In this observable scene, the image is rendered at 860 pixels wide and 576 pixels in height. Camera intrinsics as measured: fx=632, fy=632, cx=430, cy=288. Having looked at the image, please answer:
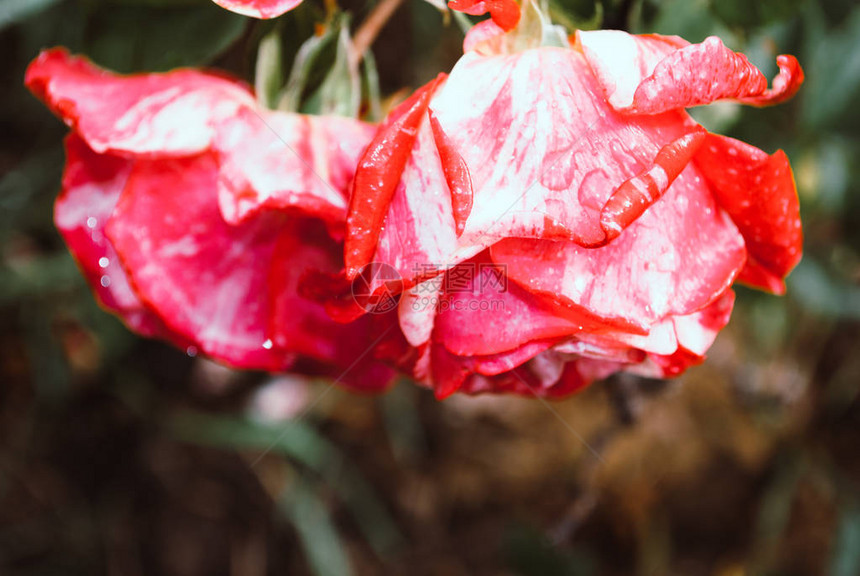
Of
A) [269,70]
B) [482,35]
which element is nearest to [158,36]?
[269,70]

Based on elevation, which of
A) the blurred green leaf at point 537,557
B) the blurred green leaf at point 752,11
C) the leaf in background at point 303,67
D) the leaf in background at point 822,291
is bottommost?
the blurred green leaf at point 537,557

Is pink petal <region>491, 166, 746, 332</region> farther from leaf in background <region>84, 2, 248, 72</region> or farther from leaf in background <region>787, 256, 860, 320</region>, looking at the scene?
leaf in background <region>787, 256, 860, 320</region>

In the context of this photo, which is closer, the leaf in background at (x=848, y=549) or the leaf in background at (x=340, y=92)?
the leaf in background at (x=340, y=92)

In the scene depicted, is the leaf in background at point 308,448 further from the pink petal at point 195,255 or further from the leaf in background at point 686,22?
the leaf in background at point 686,22

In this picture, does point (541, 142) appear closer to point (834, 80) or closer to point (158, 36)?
point (158, 36)

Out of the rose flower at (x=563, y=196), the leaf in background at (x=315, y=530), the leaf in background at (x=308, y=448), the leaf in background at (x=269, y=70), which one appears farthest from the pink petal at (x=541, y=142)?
the leaf in background at (x=315, y=530)

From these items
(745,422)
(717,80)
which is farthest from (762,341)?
(717,80)

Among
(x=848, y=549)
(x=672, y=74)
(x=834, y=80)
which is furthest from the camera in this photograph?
(x=848, y=549)

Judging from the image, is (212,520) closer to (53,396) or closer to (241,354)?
(53,396)
